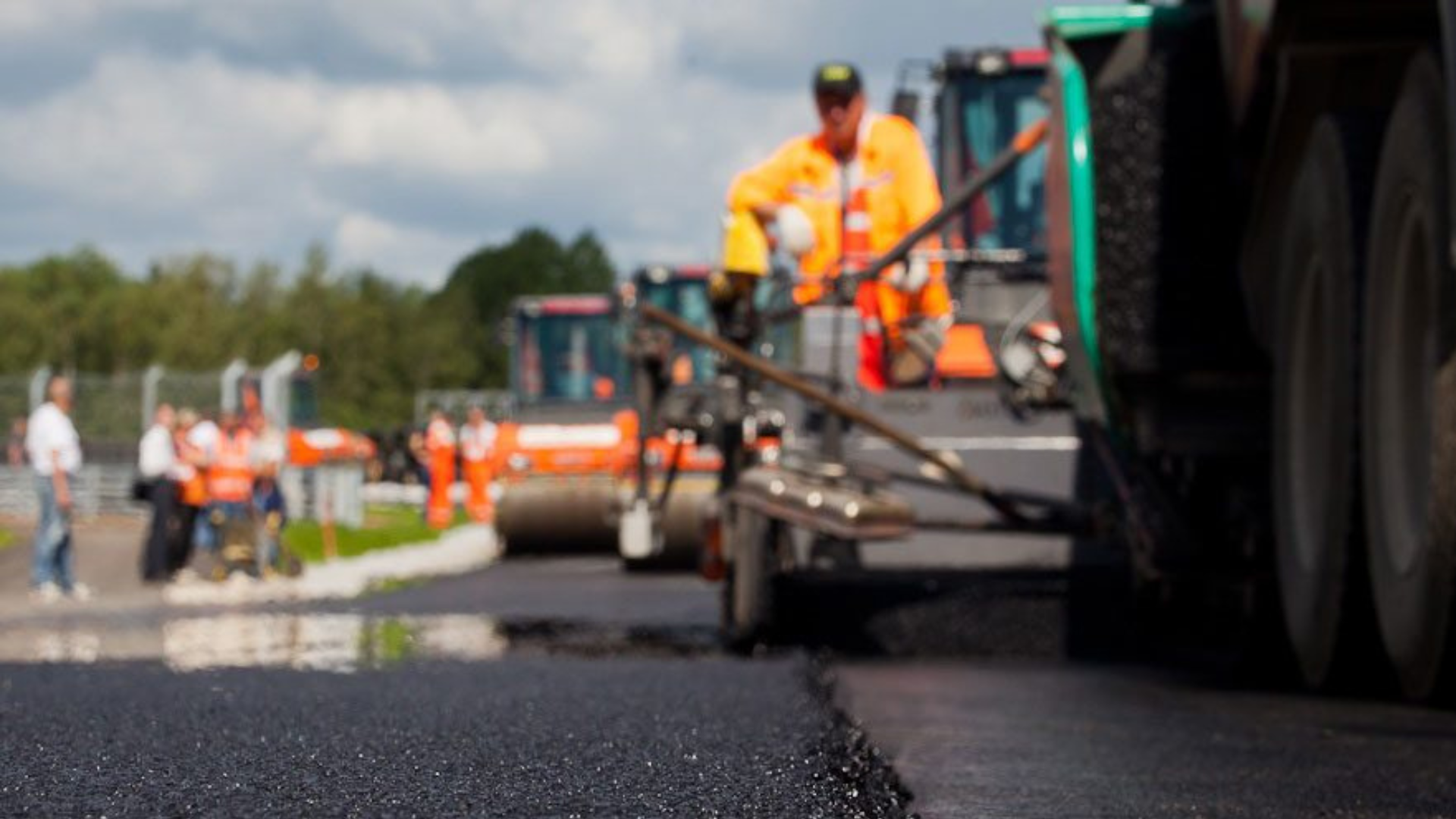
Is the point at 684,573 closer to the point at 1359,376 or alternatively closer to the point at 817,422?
the point at 817,422

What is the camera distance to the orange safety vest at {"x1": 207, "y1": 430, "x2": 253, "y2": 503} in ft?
60.5

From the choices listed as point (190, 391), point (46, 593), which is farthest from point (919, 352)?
point (190, 391)

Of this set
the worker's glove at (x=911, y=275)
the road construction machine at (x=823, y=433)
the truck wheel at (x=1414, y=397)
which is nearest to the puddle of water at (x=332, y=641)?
the road construction machine at (x=823, y=433)

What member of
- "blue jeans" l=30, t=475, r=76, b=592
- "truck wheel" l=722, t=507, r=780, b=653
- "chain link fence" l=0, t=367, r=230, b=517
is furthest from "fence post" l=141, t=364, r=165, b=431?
"truck wheel" l=722, t=507, r=780, b=653

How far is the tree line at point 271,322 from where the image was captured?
261ft

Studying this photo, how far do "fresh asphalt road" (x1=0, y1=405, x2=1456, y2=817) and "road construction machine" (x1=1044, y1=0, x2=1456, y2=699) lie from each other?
0.30 metres

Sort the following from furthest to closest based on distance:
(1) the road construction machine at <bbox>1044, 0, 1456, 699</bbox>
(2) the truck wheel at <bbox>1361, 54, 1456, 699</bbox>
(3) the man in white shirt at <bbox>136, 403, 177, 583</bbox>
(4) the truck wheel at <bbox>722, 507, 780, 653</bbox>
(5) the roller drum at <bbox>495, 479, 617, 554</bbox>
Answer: (5) the roller drum at <bbox>495, 479, 617, 554</bbox> < (3) the man in white shirt at <bbox>136, 403, 177, 583</bbox> < (4) the truck wheel at <bbox>722, 507, 780, 653</bbox> < (1) the road construction machine at <bbox>1044, 0, 1456, 699</bbox> < (2) the truck wheel at <bbox>1361, 54, 1456, 699</bbox>

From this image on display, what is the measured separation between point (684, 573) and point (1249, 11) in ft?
43.8

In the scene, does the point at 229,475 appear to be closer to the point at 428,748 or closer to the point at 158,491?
the point at 158,491

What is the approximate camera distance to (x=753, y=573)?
880 cm

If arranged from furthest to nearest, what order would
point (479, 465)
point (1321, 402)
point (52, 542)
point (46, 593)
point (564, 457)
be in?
point (479, 465), point (564, 457), point (52, 542), point (46, 593), point (1321, 402)

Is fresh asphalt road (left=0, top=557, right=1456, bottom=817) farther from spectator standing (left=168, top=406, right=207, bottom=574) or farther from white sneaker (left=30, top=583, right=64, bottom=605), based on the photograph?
spectator standing (left=168, top=406, right=207, bottom=574)

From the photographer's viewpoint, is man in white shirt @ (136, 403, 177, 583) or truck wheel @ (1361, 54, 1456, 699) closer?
truck wheel @ (1361, 54, 1456, 699)

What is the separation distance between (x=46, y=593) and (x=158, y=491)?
83.9 inches
